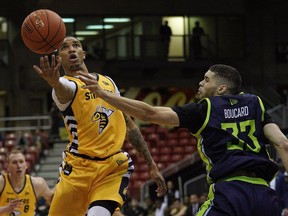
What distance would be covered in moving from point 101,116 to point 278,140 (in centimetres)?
238

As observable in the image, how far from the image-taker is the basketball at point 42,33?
8.64m

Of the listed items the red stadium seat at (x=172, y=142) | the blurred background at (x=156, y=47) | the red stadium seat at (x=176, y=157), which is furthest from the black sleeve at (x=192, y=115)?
the blurred background at (x=156, y=47)

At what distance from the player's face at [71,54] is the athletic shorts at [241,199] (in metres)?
Answer: 2.64

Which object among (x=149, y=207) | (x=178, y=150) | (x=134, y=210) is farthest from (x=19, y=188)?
(x=178, y=150)

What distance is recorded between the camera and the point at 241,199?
6742 mm

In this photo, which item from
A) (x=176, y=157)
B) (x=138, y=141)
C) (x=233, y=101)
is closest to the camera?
(x=233, y=101)

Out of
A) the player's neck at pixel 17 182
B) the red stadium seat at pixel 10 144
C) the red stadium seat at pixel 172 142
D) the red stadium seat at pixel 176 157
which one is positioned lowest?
the red stadium seat at pixel 176 157

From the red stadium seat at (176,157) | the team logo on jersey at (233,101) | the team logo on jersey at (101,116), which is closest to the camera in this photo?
the team logo on jersey at (233,101)

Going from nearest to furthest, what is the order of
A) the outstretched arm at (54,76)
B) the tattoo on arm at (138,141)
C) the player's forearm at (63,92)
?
the outstretched arm at (54,76) < the player's forearm at (63,92) < the tattoo on arm at (138,141)

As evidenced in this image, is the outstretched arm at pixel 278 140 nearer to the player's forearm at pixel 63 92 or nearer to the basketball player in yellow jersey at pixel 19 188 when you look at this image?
the player's forearm at pixel 63 92

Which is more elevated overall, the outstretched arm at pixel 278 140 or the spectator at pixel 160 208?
the outstretched arm at pixel 278 140

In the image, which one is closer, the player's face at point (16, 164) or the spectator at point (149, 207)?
the player's face at point (16, 164)

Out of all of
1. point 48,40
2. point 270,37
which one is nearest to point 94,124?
point 48,40

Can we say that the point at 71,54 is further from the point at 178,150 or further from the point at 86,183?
the point at 178,150
